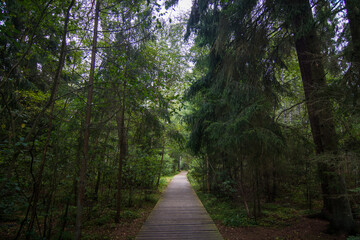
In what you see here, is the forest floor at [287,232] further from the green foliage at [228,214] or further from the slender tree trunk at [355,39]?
the slender tree trunk at [355,39]

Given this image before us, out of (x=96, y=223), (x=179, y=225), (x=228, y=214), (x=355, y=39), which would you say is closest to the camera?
(x=355, y=39)

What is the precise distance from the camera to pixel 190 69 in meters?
14.7

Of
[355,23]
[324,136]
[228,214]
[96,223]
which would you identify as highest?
[355,23]

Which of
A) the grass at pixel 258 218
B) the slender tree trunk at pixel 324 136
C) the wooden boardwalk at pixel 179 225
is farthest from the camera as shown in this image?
the grass at pixel 258 218

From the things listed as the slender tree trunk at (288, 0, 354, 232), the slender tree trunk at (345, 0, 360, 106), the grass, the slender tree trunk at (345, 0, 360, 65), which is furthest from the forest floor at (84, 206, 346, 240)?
the slender tree trunk at (345, 0, 360, 65)

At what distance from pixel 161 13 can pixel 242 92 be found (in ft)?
10.3

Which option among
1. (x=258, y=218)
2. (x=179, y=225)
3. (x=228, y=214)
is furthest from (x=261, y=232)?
(x=179, y=225)

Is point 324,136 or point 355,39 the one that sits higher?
point 355,39

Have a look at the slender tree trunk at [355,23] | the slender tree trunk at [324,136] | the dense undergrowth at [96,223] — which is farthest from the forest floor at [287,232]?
the slender tree trunk at [355,23]

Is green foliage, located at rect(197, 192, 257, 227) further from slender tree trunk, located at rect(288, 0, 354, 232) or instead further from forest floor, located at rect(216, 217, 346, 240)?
slender tree trunk, located at rect(288, 0, 354, 232)

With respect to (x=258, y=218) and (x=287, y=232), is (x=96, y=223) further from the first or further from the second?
(x=287, y=232)

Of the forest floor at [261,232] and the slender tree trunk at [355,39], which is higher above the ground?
the slender tree trunk at [355,39]

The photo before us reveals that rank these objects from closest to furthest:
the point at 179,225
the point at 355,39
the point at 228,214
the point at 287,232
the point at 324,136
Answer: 1. the point at 355,39
2. the point at 324,136
3. the point at 287,232
4. the point at 179,225
5. the point at 228,214

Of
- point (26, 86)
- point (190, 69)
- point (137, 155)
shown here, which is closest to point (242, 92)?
point (137, 155)
